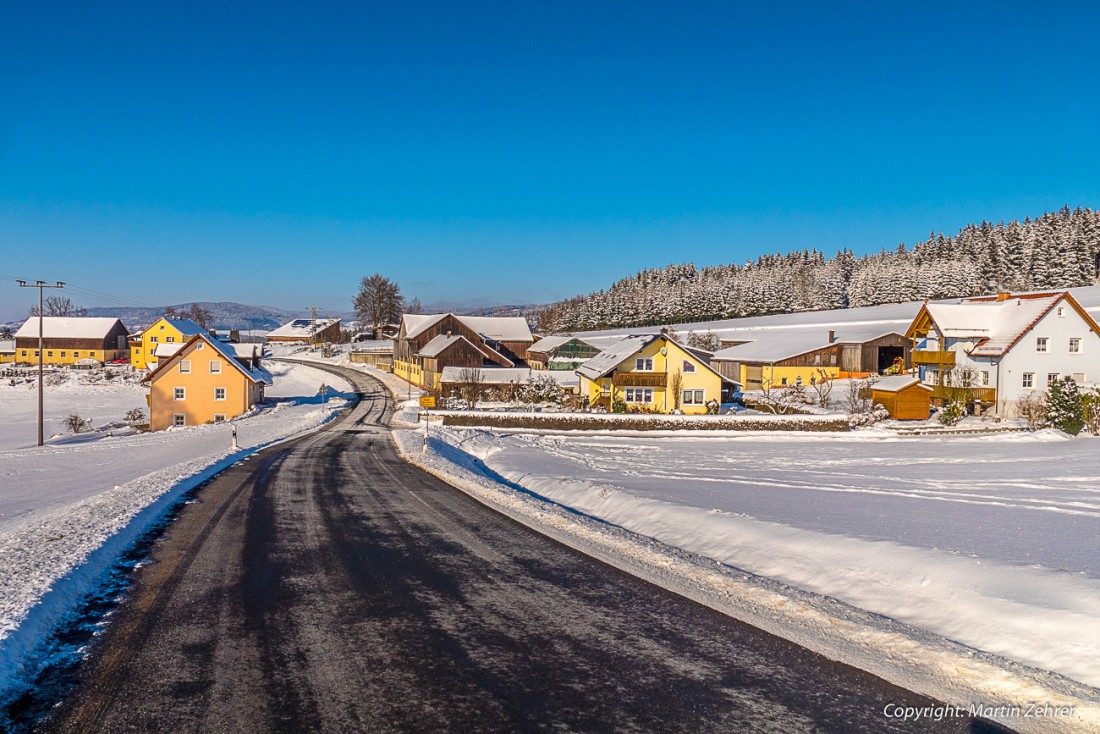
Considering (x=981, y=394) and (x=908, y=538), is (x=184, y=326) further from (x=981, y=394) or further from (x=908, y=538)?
(x=908, y=538)

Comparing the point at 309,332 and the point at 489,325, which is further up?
the point at 309,332

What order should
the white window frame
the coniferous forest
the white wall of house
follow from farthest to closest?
the coniferous forest
the white window frame
the white wall of house

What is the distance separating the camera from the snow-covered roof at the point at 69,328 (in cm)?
10156

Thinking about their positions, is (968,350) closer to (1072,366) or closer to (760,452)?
(1072,366)

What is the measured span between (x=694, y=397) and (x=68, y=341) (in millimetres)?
100571

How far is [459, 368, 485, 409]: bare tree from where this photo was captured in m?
51.2

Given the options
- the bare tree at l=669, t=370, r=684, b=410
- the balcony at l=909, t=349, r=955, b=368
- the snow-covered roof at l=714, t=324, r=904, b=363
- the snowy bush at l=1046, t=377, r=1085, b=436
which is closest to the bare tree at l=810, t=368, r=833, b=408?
the snow-covered roof at l=714, t=324, r=904, b=363

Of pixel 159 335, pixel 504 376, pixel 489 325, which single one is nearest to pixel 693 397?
pixel 504 376

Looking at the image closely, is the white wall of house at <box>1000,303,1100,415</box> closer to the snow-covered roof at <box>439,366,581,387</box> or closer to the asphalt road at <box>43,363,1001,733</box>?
the snow-covered roof at <box>439,366,581,387</box>

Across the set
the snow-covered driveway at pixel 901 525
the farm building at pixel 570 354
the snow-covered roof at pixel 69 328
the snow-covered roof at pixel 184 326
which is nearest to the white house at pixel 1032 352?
the snow-covered driveway at pixel 901 525

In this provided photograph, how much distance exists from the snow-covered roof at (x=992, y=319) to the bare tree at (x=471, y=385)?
1505 inches

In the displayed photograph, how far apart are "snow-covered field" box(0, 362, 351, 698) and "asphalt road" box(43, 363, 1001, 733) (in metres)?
0.77

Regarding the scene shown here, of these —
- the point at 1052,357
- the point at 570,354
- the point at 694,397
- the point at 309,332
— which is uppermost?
the point at 309,332

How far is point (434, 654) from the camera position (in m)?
6.12
